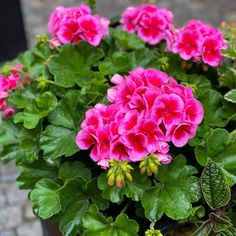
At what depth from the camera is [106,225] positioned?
1.14 m

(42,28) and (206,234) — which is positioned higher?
(206,234)

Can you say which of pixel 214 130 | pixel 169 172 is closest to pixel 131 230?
pixel 169 172

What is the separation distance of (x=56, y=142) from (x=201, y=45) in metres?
0.44

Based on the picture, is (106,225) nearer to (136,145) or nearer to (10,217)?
(136,145)

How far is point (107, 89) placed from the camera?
131cm

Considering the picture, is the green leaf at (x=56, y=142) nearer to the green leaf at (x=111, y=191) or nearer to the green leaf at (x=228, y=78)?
the green leaf at (x=111, y=191)

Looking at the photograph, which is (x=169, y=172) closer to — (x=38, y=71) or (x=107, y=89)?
(x=107, y=89)

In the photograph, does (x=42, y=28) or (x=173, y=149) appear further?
(x=42, y=28)

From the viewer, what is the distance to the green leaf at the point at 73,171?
123 centimetres

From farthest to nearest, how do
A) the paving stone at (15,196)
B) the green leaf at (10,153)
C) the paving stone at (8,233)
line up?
the paving stone at (15,196) → the paving stone at (8,233) → the green leaf at (10,153)

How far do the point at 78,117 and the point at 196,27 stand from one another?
0.40 m

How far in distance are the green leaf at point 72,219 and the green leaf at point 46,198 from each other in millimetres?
33

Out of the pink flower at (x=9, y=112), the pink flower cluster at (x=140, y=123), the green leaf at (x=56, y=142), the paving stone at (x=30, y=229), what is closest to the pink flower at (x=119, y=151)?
the pink flower cluster at (x=140, y=123)

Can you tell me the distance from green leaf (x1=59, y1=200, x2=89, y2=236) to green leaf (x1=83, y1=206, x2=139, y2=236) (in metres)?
0.06
